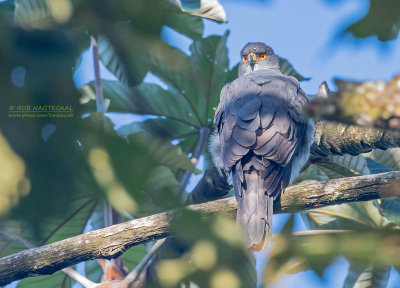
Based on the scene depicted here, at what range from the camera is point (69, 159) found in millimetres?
644

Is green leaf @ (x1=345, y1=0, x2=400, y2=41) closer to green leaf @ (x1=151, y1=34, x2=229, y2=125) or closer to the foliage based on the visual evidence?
the foliage

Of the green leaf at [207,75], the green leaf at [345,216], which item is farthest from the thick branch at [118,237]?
the green leaf at [207,75]

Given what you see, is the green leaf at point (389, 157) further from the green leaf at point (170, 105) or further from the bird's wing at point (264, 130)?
the green leaf at point (170, 105)

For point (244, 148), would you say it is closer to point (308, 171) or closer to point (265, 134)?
point (265, 134)

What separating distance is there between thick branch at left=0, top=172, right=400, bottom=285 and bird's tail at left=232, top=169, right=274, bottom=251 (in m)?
0.30

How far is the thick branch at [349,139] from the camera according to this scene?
2.82m

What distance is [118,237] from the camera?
281 cm

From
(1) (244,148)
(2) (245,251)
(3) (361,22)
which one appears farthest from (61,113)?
(1) (244,148)

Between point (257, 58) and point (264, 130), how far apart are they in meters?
2.36

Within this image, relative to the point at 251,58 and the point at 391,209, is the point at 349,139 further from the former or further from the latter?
the point at 251,58

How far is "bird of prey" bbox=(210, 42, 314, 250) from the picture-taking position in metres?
3.24

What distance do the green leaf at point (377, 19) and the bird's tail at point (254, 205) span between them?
241 centimetres

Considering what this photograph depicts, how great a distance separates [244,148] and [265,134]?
20 cm

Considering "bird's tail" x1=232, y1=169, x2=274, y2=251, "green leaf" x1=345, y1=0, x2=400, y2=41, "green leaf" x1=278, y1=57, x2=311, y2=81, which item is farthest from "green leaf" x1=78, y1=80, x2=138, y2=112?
"green leaf" x1=345, y1=0, x2=400, y2=41
